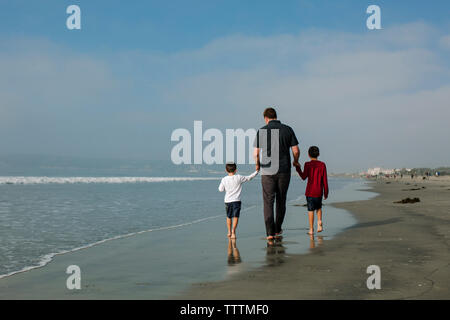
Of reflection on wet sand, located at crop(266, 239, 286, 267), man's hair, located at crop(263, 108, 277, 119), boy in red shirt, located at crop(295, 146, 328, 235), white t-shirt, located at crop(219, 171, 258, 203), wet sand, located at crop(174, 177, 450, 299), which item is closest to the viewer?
wet sand, located at crop(174, 177, 450, 299)

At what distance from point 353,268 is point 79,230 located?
7168mm

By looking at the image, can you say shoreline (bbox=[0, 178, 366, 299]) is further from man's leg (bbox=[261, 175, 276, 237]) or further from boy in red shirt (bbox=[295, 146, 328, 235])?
boy in red shirt (bbox=[295, 146, 328, 235])

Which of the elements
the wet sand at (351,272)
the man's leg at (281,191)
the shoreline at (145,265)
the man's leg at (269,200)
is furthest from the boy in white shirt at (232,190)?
the wet sand at (351,272)

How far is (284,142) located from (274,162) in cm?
44

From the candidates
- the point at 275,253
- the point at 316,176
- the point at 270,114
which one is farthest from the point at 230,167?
the point at 275,253

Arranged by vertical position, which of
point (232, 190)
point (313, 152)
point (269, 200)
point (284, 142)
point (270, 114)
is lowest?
point (269, 200)

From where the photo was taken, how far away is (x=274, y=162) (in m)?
8.23

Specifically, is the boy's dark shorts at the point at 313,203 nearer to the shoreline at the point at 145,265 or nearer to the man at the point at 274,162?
the shoreline at the point at 145,265

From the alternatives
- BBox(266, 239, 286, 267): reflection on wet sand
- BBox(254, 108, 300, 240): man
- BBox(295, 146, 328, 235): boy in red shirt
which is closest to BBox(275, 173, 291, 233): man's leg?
BBox(254, 108, 300, 240): man

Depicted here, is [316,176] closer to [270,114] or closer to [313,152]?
[313,152]

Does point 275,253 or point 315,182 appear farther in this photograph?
point 315,182

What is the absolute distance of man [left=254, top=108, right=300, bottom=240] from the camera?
821 centimetres
